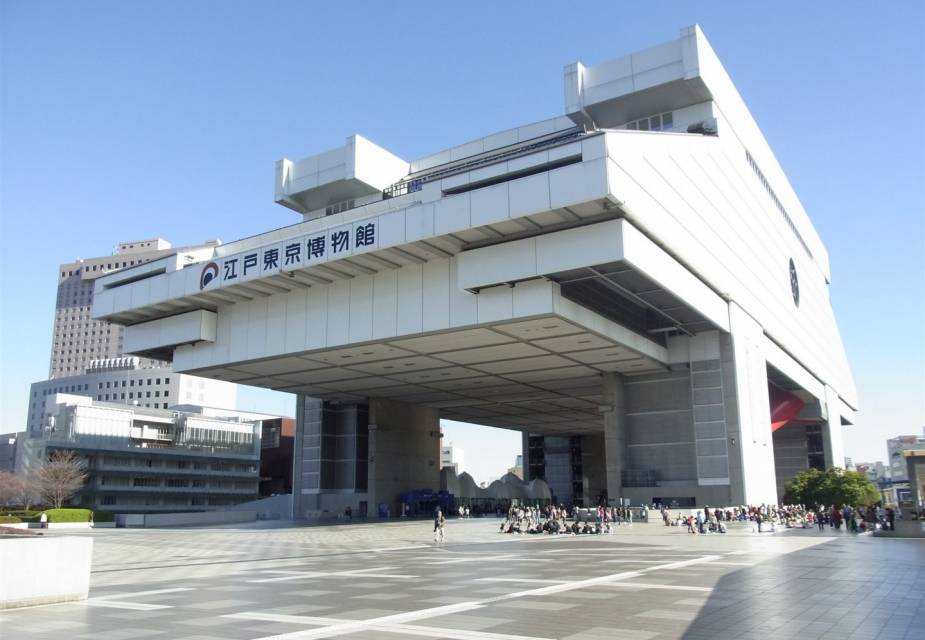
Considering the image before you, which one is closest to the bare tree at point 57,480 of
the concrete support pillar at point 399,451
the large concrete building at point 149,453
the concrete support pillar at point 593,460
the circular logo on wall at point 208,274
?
the large concrete building at point 149,453

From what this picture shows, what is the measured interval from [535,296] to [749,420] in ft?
69.8

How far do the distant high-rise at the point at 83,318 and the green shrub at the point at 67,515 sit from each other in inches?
5186

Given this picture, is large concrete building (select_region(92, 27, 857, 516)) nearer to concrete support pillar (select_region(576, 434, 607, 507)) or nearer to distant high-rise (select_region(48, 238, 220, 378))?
concrete support pillar (select_region(576, 434, 607, 507))

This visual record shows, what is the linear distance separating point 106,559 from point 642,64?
151 feet

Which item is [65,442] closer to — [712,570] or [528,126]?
[528,126]

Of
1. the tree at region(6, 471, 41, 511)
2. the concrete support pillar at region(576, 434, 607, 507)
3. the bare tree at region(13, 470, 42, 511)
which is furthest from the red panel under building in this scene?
the tree at region(6, 471, 41, 511)

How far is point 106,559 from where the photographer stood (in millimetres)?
26547

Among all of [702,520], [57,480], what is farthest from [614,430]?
[57,480]

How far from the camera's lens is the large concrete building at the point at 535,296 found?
38.9m

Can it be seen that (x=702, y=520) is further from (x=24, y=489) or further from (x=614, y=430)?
(x=24, y=489)

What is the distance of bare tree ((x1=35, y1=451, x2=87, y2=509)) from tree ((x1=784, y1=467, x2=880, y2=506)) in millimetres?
68058

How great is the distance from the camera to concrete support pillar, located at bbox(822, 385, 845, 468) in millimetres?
83062

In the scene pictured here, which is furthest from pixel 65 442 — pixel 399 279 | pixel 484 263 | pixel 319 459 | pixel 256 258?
pixel 484 263

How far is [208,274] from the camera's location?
48.0 metres
